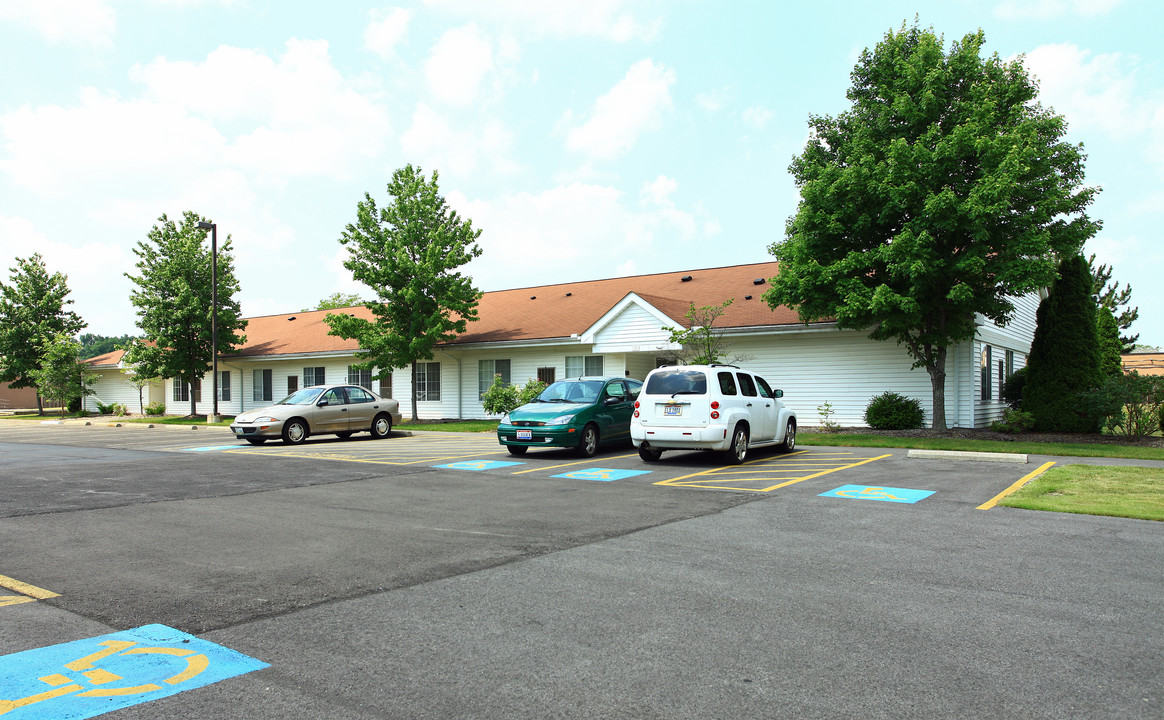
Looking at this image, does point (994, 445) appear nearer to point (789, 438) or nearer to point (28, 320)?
point (789, 438)

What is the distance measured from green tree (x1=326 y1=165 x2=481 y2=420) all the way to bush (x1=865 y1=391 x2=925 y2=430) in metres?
14.8

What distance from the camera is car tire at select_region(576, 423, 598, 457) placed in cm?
1542

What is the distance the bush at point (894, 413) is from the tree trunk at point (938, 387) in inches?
46.3

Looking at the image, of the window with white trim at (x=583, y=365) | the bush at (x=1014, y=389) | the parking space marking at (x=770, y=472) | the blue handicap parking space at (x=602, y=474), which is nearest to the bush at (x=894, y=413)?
the bush at (x=1014, y=389)

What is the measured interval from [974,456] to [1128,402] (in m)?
7.32

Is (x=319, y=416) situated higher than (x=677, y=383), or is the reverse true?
(x=677, y=383)

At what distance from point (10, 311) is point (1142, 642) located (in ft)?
184

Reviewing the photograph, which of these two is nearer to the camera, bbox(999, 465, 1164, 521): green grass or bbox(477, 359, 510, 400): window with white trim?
bbox(999, 465, 1164, 521): green grass

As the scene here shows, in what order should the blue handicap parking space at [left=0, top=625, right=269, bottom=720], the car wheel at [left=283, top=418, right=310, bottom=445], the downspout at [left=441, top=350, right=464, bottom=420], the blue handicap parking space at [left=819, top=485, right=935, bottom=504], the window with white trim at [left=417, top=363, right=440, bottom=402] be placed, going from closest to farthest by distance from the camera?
1. the blue handicap parking space at [left=0, top=625, right=269, bottom=720]
2. the blue handicap parking space at [left=819, top=485, right=935, bottom=504]
3. the car wheel at [left=283, top=418, right=310, bottom=445]
4. the downspout at [left=441, top=350, right=464, bottom=420]
5. the window with white trim at [left=417, top=363, right=440, bottom=402]

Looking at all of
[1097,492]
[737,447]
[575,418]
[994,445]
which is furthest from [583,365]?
[1097,492]

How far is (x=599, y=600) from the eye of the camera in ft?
16.9

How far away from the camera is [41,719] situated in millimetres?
3281

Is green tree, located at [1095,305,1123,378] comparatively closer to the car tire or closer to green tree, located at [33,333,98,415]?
the car tire

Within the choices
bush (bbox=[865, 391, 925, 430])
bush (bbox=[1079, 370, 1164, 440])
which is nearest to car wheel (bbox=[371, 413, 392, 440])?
bush (bbox=[865, 391, 925, 430])
